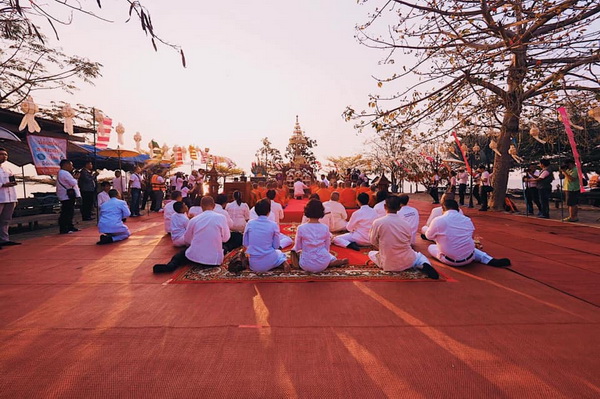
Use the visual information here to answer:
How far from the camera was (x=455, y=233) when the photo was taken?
181 inches

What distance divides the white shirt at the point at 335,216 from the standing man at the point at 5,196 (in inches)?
253

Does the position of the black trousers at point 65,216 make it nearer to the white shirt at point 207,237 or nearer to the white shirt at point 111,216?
the white shirt at point 111,216

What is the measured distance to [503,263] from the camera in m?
4.70

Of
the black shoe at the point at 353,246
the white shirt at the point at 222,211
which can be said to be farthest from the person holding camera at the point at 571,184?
the white shirt at the point at 222,211

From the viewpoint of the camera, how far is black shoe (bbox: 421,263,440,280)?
413 centimetres

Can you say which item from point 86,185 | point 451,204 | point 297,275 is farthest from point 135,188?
point 451,204

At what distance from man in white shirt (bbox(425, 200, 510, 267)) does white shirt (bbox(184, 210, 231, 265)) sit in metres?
3.09

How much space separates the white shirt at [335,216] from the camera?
24.1 feet

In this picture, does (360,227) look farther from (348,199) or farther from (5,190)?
(5,190)

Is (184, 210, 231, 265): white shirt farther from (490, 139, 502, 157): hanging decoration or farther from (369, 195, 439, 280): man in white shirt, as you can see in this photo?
(490, 139, 502, 157): hanging decoration

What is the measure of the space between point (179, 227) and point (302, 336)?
416cm

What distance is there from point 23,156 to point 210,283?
11.7 metres

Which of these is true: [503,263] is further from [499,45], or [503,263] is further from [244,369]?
[244,369]

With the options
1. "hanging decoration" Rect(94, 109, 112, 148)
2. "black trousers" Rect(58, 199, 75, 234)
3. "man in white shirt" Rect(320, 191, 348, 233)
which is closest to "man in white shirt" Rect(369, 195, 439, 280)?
"man in white shirt" Rect(320, 191, 348, 233)
